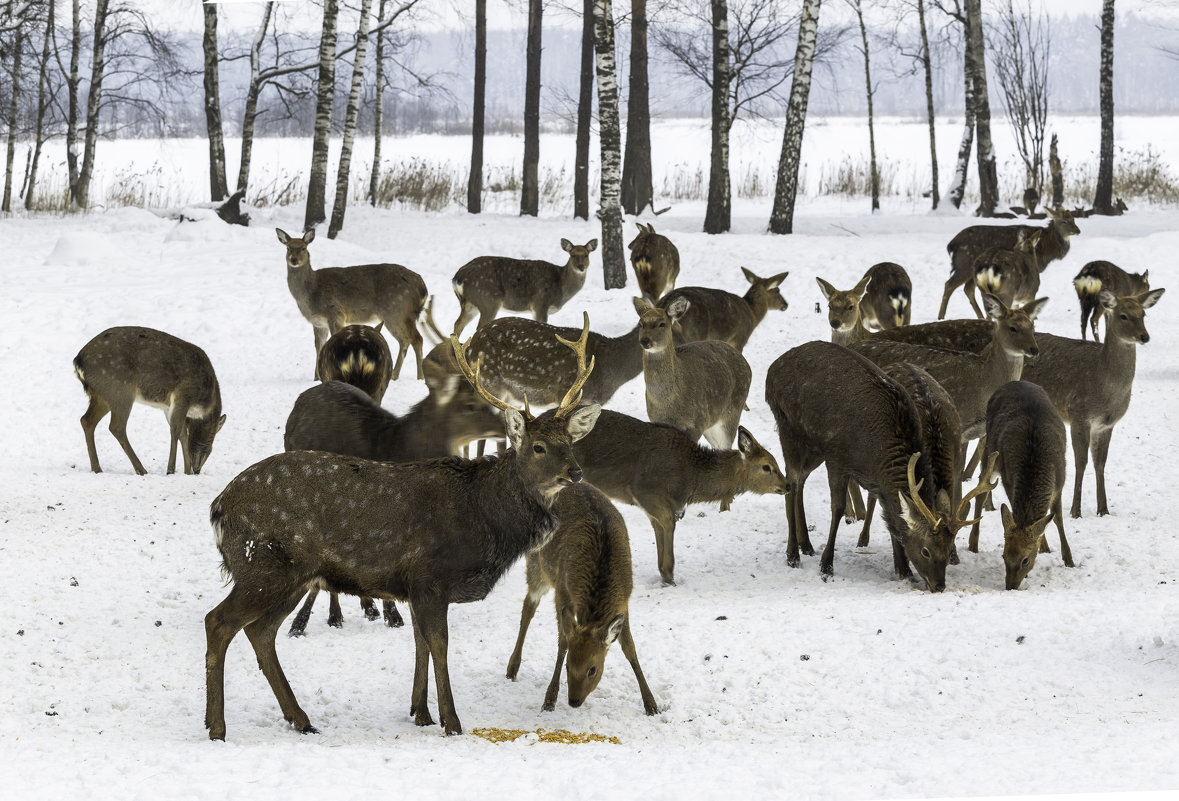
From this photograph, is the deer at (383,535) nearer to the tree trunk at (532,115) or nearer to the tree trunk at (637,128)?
the tree trunk at (637,128)

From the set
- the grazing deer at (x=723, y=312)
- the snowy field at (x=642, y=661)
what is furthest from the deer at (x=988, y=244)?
the snowy field at (x=642, y=661)

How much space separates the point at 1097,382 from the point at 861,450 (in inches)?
96.0

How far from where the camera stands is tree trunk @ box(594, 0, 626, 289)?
1405cm

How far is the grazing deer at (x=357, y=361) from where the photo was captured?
8453 mm

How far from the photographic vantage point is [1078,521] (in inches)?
311

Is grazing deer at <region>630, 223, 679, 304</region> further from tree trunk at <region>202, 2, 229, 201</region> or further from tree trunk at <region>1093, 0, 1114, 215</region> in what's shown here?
tree trunk at <region>202, 2, 229, 201</region>

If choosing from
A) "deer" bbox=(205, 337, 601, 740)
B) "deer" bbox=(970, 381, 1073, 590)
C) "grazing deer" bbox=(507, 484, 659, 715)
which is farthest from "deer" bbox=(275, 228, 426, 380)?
"deer" bbox=(205, 337, 601, 740)

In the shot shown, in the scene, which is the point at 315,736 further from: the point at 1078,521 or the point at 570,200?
the point at 570,200

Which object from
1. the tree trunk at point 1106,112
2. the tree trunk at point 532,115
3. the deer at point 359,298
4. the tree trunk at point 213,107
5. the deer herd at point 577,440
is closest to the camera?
the deer herd at point 577,440

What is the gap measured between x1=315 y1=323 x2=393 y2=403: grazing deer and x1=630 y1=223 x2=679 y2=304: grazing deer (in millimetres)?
4671

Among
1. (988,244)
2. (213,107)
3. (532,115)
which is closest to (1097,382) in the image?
(988,244)

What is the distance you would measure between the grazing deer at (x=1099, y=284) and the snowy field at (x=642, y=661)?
1115mm

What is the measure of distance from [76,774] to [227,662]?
64.6 inches

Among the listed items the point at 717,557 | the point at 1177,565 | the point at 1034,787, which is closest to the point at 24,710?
the point at 1034,787
